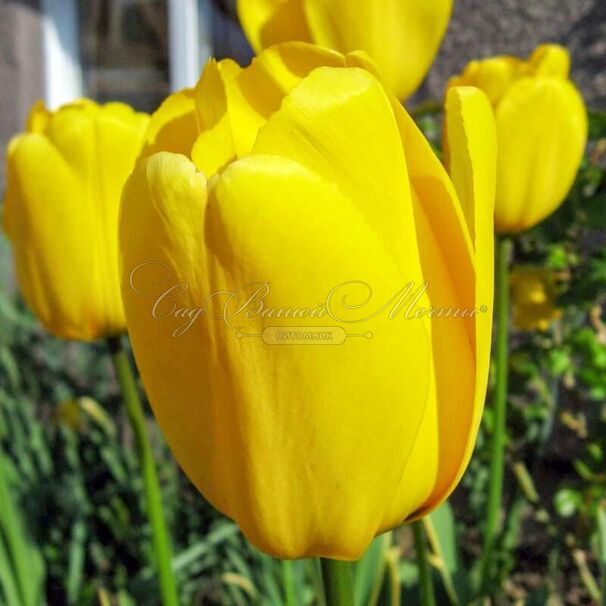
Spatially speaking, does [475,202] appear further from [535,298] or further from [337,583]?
[535,298]

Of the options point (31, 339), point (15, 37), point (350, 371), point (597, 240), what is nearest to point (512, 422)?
point (597, 240)

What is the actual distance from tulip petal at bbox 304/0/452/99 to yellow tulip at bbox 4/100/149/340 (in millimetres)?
185

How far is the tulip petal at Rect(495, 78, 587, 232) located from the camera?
712mm

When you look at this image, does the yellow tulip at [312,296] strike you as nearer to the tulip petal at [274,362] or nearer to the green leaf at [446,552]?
the tulip petal at [274,362]

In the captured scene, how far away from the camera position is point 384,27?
0.63 m

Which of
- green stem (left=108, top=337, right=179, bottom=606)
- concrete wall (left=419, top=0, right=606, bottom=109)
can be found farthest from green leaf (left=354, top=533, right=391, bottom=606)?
concrete wall (left=419, top=0, right=606, bottom=109)

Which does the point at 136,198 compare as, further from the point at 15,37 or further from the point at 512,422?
the point at 15,37

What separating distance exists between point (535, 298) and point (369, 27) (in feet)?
1.80

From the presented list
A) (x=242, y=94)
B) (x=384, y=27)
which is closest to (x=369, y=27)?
(x=384, y=27)

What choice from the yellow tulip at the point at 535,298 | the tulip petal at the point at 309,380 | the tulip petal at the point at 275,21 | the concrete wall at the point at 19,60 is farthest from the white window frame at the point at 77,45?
the tulip petal at the point at 309,380

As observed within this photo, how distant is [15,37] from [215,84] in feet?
6.78

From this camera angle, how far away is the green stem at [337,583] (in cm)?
35

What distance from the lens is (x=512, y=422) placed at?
4.22 feet

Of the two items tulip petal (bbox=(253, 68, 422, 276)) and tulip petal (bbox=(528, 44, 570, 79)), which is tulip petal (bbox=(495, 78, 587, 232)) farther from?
tulip petal (bbox=(253, 68, 422, 276))
